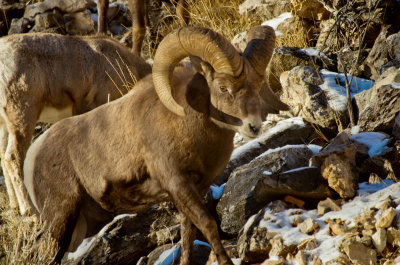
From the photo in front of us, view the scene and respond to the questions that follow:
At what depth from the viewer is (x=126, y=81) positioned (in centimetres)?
689

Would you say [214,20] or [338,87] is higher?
[338,87]

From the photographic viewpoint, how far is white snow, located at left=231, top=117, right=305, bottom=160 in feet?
19.7

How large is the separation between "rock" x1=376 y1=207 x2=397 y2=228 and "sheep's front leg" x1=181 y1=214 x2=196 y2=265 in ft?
4.93

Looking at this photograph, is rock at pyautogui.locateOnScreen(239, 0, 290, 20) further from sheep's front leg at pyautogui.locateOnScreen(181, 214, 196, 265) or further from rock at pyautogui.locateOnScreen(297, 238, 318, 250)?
rock at pyautogui.locateOnScreen(297, 238, 318, 250)

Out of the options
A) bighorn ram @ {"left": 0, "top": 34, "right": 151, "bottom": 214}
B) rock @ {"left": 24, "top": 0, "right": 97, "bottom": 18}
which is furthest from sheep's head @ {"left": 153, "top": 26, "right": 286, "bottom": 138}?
rock @ {"left": 24, "top": 0, "right": 97, "bottom": 18}

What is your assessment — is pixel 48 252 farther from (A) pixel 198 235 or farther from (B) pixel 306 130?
(B) pixel 306 130

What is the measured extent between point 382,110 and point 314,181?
47.8 inches

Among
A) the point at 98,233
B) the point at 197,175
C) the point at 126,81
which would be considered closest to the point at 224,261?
the point at 197,175

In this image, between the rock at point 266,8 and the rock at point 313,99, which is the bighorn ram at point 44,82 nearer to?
the rock at point 313,99

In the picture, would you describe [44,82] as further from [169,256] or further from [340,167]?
[340,167]

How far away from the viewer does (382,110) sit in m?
5.39

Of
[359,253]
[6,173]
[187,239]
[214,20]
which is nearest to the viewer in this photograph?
[359,253]

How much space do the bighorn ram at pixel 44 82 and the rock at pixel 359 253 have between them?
365 cm

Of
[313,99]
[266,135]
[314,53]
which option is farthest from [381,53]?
[266,135]
